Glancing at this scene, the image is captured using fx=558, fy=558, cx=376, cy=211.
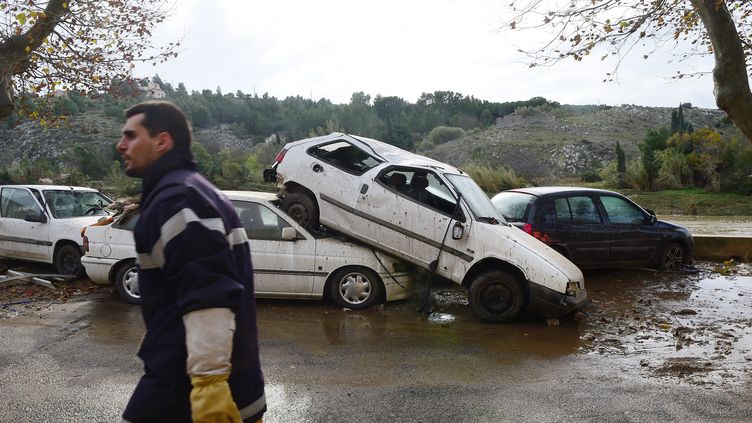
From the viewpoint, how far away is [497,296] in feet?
23.3

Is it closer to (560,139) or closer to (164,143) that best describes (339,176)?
(164,143)

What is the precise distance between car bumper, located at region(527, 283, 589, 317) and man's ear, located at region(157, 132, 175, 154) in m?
5.59

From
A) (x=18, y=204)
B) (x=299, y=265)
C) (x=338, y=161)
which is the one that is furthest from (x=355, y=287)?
(x=18, y=204)

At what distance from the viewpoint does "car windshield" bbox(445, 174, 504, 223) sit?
7.43 meters

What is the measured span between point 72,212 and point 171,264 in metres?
9.34

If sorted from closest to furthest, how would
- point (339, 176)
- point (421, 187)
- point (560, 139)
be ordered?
point (421, 187)
point (339, 176)
point (560, 139)

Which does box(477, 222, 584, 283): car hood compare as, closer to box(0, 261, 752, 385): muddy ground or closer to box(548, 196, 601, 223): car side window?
box(0, 261, 752, 385): muddy ground

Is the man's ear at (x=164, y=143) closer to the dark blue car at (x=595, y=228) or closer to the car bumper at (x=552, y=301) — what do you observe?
the car bumper at (x=552, y=301)

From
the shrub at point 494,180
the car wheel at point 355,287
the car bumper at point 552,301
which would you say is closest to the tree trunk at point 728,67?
the car bumper at point 552,301

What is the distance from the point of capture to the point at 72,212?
9984mm

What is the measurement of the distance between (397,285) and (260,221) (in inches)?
81.7

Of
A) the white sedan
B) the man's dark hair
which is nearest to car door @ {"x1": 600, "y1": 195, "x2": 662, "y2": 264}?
the white sedan

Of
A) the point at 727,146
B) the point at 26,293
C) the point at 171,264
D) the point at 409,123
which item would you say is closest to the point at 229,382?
the point at 171,264

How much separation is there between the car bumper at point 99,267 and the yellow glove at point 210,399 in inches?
257
